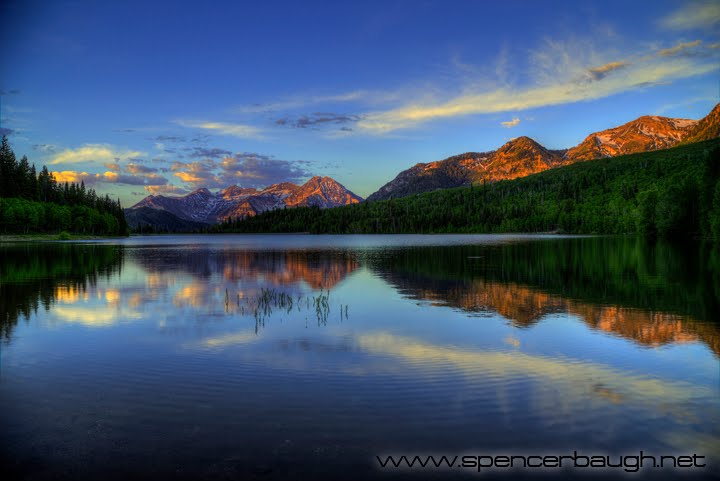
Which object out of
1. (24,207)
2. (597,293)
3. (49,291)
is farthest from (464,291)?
(24,207)

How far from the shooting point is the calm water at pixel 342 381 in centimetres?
1049

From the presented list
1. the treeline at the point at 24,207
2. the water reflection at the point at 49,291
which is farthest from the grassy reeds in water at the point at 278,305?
the treeline at the point at 24,207

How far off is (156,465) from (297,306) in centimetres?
2303

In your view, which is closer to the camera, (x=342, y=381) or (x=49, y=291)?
(x=342, y=381)

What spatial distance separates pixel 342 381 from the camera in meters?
15.4

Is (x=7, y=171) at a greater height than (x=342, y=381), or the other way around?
(x=7, y=171)

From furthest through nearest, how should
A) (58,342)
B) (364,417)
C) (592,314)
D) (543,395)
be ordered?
(592,314) → (58,342) → (543,395) → (364,417)

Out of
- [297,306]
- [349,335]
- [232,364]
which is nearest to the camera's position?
[232,364]

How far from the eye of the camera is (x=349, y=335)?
2339 cm

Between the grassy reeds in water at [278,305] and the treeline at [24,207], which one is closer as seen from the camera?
the grassy reeds in water at [278,305]

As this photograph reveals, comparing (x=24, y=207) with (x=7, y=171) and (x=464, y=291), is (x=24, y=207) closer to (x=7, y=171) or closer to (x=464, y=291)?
(x=7, y=171)

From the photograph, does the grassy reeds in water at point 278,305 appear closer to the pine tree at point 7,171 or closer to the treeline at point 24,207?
the treeline at point 24,207

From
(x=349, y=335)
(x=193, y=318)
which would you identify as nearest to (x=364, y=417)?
(x=349, y=335)

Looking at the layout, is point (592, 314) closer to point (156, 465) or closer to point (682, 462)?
point (682, 462)
